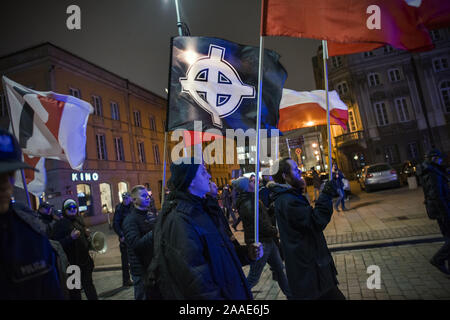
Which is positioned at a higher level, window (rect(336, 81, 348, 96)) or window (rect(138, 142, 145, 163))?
window (rect(336, 81, 348, 96))

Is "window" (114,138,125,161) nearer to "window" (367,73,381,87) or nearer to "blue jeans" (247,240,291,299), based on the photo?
"blue jeans" (247,240,291,299)

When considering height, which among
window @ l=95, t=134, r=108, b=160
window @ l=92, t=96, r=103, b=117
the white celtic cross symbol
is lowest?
the white celtic cross symbol

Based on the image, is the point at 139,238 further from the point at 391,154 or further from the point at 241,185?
the point at 391,154

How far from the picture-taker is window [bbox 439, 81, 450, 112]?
1243 inches

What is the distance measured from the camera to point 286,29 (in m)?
3.45

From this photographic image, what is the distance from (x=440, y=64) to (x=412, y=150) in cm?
1016

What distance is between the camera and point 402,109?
32594 millimetres

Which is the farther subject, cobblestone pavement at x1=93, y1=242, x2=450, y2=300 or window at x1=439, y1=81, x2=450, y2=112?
window at x1=439, y1=81, x2=450, y2=112

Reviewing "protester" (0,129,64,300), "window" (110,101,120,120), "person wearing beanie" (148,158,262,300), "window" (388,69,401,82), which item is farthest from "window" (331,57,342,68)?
"protester" (0,129,64,300)

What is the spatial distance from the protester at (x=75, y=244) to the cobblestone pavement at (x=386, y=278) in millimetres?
1187

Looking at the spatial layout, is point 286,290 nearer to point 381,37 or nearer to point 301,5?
point 381,37

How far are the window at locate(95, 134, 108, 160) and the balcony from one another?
87.1 feet

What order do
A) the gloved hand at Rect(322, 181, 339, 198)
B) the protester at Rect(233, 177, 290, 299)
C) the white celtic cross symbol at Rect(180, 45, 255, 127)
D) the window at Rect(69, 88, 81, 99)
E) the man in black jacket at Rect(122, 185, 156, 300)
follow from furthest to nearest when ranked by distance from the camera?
1. the window at Rect(69, 88, 81, 99)
2. the protester at Rect(233, 177, 290, 299)
3. the white celtic cross symbol at Rect(180, 45, 255, 127)
4. the man in black jacket at Rect(122, 185, 156, 300)
5. the gloved hand at Rect(322, 181, 339, 198)

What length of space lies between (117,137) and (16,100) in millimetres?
22386
